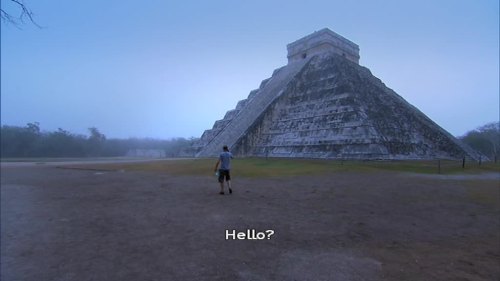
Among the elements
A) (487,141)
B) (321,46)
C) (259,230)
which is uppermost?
(321,46)

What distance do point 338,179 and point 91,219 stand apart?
26.7 feet

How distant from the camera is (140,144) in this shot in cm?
8338

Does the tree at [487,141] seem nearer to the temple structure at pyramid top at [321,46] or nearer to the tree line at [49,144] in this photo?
the temple structure at pyramid top at [321,46]

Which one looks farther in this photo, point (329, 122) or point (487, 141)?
point (487, 141)

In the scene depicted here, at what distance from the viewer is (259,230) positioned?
18.7 feet

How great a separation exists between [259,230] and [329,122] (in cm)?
1534

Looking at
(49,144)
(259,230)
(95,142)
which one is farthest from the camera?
(95,142)

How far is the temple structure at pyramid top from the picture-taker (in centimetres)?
2830

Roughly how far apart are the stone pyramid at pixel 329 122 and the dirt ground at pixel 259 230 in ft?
29.3

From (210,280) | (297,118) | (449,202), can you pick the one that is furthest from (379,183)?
(297,118)

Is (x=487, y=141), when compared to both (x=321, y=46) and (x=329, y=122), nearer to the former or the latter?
(x=321, y=46)

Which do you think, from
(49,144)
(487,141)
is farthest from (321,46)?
(49,144)

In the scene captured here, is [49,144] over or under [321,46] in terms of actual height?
under

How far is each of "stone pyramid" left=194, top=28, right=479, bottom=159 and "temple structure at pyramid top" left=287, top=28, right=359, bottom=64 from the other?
0.29 feet
